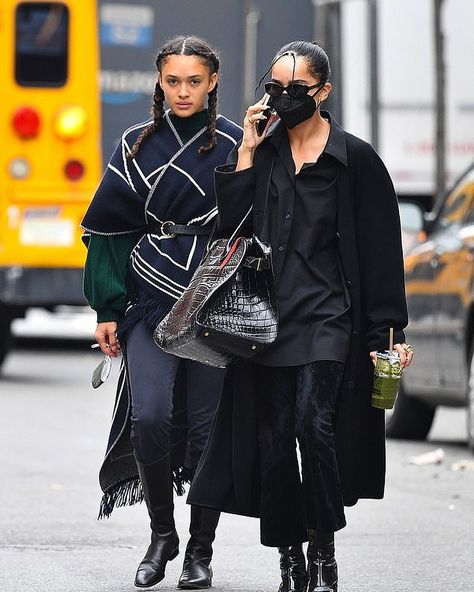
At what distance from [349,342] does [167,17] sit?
460 inches

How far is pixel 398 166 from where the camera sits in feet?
62.0

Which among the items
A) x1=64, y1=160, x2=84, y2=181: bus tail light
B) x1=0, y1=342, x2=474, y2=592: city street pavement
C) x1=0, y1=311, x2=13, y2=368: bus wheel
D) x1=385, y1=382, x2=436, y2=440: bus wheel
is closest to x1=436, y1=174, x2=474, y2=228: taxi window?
x1=385, y1=382, x2=436, y2=440: bus wheel

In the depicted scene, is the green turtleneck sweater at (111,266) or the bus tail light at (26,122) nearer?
the green turtleneck sweater at (111,266)

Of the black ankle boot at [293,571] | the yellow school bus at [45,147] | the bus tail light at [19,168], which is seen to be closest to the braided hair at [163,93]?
the black ankle boot at [293,571]

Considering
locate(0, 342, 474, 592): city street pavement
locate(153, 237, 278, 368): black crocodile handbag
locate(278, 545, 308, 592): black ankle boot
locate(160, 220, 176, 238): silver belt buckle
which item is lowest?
locate(0, 342, 474, 592): city street pavement

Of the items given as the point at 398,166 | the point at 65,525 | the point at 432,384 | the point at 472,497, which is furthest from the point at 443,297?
the point at 398,166

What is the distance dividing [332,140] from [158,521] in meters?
1.46

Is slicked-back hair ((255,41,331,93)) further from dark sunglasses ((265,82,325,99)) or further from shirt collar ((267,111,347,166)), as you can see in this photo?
shirt collar ((267,111,347,166))

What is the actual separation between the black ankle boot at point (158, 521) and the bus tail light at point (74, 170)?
8.37 metres

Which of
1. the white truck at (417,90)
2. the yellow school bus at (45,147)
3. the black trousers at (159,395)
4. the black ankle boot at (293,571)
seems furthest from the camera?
the white truck at (417,90)

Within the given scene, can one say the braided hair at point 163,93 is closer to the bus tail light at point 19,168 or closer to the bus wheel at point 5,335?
the bus tail light at point 19,168

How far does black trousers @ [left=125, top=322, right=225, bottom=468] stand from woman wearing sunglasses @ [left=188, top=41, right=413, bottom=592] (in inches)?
16.3

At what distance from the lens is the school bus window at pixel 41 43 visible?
1472 centimetres

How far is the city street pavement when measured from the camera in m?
6.53
